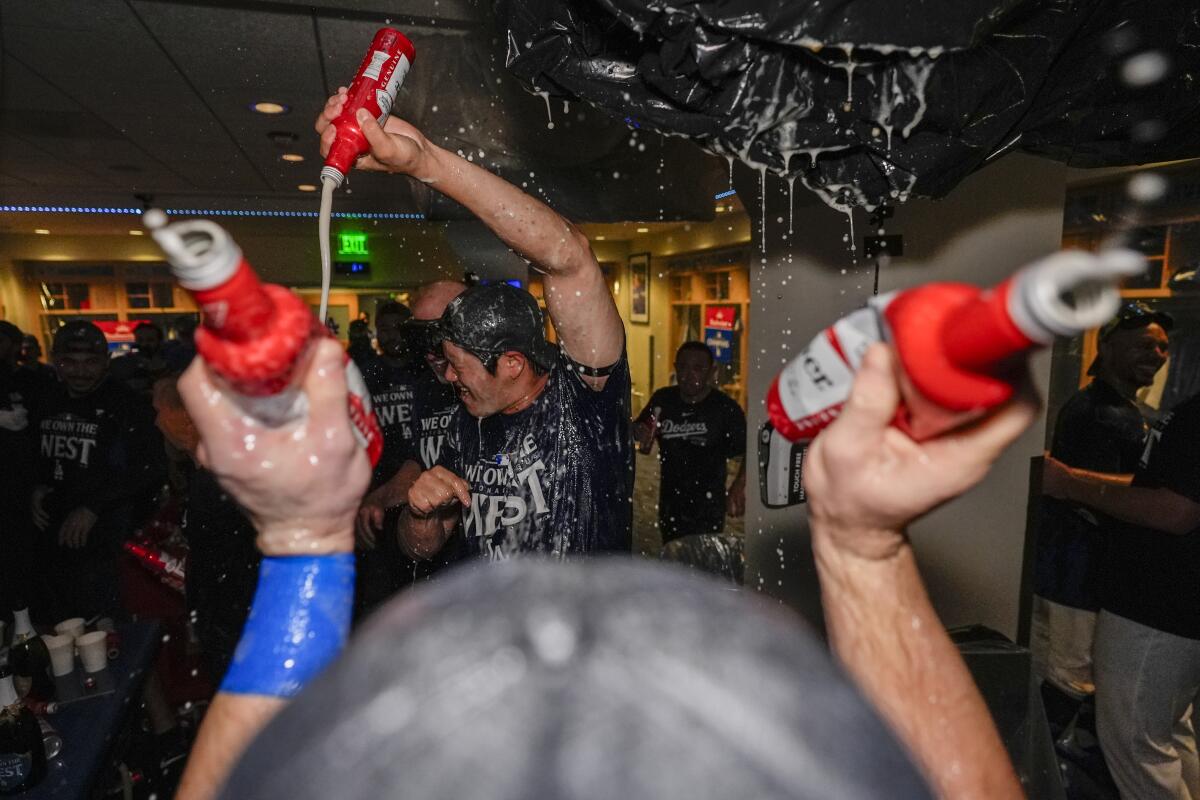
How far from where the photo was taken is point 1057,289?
0.54m

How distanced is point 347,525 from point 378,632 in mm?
384

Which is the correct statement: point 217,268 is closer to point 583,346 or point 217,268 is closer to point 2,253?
point 583,346

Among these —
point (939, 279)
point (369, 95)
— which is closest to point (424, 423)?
point (369, 95)

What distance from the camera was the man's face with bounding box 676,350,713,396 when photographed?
486cm

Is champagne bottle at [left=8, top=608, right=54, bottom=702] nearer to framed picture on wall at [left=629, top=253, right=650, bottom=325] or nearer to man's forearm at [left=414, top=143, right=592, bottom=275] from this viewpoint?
man's forearm at [left=414, top=143, right=592, bottom=275]

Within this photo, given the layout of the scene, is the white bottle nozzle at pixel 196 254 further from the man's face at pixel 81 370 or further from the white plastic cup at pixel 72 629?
the man's face at pixel 81 370

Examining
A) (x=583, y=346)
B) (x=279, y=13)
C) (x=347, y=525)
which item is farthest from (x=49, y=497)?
(x=347, y=525)

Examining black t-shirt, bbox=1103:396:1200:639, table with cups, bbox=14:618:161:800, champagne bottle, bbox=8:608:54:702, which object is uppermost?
black t-shirt, bbox=1103:396:1200:639

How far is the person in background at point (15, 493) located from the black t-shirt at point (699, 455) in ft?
13.6

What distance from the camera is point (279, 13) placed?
315cm

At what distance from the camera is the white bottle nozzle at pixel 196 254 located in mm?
626

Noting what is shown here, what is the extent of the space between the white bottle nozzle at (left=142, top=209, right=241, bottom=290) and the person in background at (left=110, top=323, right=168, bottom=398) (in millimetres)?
6596

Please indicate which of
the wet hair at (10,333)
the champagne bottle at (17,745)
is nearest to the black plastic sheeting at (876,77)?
the champagne bottle at (17,745)

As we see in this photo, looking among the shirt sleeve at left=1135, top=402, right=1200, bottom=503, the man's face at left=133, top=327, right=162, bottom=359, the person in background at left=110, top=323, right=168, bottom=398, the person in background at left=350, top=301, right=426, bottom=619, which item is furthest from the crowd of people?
the man's face at left=133, top=327, right=162, bottom=359
